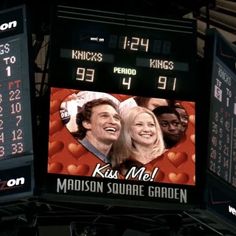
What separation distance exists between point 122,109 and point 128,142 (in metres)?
0.47

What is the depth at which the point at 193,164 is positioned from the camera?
1291 cm

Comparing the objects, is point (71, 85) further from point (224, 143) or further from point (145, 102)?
point (224, 143)

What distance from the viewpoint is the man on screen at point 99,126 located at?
12.5 metres

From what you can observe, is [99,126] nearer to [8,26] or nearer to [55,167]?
[55,167]

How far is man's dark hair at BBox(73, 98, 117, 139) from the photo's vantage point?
1254 cm

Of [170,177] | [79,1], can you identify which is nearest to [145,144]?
[170,177]

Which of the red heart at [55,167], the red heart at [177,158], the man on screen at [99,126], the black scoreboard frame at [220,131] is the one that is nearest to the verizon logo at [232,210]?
the black scoreboard frame at [220,131]

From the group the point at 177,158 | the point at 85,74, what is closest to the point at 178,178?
the point at 177,158

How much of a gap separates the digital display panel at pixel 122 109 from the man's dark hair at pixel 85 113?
0.04 feet

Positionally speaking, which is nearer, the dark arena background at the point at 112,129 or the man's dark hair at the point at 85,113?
the dark arena background at the point at 112,129

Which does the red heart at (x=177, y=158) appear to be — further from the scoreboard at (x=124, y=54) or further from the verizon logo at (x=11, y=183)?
the verizon logo at (x=11, y=183)

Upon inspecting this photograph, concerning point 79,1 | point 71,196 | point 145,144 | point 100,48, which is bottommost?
point 71,196

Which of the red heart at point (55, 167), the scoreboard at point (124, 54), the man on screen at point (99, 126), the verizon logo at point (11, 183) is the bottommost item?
the verizon logo at point (11, 183)

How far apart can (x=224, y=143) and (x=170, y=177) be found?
1.12 metres
